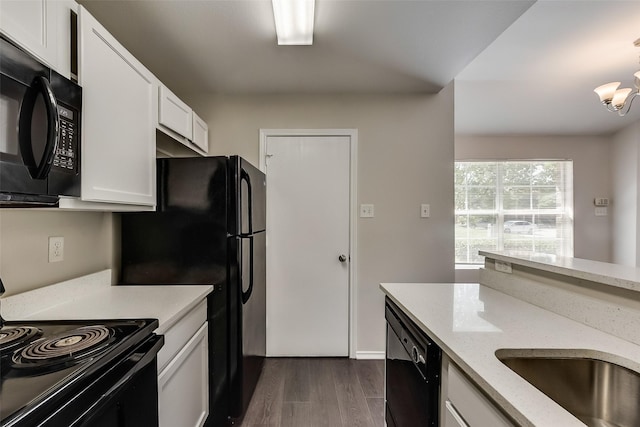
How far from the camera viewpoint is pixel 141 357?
945mm

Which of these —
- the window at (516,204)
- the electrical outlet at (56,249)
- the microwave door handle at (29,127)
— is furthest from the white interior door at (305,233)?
the window at (516,204)

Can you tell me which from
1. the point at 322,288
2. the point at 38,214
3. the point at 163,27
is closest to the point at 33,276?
the point at 38,214

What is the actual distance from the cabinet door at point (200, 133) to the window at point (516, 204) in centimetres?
372

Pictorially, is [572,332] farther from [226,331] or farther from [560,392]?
[226,331]

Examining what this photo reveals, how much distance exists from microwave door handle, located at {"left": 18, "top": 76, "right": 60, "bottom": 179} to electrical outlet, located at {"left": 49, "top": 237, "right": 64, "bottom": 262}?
71cm

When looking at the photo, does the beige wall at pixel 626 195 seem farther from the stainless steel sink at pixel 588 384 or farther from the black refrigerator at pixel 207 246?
the black refrigerator at pixel 207 246

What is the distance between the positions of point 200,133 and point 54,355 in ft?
6.29

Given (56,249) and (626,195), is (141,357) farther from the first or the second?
(626,195)

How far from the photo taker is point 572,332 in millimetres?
985

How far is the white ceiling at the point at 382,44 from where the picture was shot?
1.60m

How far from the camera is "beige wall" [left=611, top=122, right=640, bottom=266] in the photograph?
4168 millimetres

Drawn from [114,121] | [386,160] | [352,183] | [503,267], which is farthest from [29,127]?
[386,160]

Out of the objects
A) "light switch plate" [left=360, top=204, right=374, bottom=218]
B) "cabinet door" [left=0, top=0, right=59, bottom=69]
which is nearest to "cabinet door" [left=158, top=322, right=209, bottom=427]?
"cabinet door" [left=0, top=0, right=59, bottom=69]

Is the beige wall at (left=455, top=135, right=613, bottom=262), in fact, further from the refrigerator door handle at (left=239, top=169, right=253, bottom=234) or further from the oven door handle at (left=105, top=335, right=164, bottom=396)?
the oven door handle at (left=105, top=335, right=164, bottom=396)
